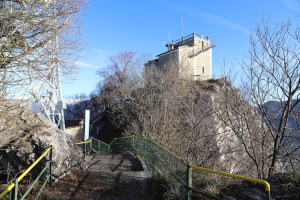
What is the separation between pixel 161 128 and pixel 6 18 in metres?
11.0

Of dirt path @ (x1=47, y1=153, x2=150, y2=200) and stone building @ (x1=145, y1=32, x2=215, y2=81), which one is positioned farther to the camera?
stone building @ (x1=145, y1=32, x2=215, y2=81)

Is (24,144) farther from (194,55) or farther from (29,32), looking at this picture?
(194,55)

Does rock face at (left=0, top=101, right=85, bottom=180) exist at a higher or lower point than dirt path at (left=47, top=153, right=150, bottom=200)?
higher

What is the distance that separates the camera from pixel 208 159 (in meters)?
8.91

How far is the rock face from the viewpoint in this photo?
6.46 metres

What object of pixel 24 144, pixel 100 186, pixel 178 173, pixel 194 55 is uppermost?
pixel 194 55

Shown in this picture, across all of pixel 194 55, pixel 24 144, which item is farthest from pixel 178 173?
pixel 194 55

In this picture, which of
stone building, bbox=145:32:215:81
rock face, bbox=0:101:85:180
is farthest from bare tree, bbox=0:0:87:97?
stone building, bbox=145:32:215:81

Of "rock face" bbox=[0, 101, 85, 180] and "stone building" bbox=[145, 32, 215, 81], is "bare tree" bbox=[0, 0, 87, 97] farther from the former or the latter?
"stone building" bbox=[145, 32, 215, 81]

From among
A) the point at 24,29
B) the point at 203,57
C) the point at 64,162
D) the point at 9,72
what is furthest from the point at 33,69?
the point at 203,57

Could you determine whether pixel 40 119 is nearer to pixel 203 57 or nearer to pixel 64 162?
pixel 64 162

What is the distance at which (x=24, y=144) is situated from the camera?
6.66m

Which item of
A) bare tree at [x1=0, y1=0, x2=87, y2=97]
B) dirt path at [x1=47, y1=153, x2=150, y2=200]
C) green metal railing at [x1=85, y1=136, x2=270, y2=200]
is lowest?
dirt path at [x1=47, y1=153, x2=150, y2=200]

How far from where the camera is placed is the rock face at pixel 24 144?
6.46 meters
